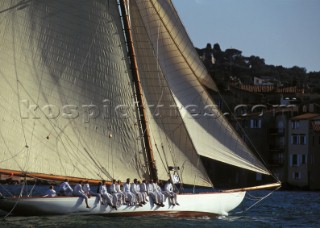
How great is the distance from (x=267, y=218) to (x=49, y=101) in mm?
13727

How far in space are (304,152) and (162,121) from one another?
63454 mm

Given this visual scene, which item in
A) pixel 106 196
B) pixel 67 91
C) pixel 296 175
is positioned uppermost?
pixel 67 91

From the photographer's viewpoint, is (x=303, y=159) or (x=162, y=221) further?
(x=303, y=159)

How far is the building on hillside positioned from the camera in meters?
107

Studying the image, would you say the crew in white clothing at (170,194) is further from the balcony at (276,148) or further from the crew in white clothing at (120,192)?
the balcony at (276,148)

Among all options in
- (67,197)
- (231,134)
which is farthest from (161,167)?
(67,197)

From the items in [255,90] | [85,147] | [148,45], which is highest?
[255,90]

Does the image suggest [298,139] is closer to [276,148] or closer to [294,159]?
[294,159]

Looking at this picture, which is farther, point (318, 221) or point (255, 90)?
point (255, 90)

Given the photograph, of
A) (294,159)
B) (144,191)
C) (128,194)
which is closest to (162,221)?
(144,191)

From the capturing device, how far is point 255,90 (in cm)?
14512

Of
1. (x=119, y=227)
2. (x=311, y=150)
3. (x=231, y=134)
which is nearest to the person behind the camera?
(x=119, y=227)

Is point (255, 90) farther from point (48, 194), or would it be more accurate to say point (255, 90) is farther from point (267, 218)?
point (48, 194)

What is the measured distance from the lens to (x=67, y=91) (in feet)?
147
